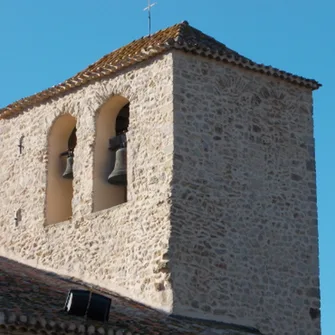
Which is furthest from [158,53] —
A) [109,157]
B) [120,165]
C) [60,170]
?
[60,170]

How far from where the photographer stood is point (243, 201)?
1697cm

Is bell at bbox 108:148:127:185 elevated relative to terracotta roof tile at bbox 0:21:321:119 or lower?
lower

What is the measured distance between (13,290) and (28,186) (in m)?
4.53

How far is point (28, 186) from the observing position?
1894 centimetres

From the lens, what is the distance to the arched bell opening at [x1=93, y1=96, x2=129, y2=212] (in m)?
17.6

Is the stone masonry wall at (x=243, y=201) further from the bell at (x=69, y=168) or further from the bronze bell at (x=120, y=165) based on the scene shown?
the bell at (x=69, y=168)

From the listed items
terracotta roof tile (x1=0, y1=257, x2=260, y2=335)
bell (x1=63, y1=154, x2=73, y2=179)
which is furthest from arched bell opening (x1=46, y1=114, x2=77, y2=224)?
terracotta roof tile (x1=0, y1=257, x2=260, y2=335)

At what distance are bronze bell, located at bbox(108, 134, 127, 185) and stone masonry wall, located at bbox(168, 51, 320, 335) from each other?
1220mm

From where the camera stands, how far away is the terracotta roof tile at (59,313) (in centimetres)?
1329

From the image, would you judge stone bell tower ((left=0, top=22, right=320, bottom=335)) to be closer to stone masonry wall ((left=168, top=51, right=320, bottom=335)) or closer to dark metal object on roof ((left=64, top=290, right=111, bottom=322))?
stone masonry wall ((left=168, top=51, right=320, bottom=335))

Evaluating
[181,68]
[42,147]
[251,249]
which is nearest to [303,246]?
[251,249]

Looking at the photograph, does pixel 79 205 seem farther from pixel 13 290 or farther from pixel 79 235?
pixel 13 290

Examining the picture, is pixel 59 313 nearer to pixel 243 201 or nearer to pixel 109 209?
pixel 109 209

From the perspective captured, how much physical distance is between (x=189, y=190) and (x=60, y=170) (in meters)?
3.09
